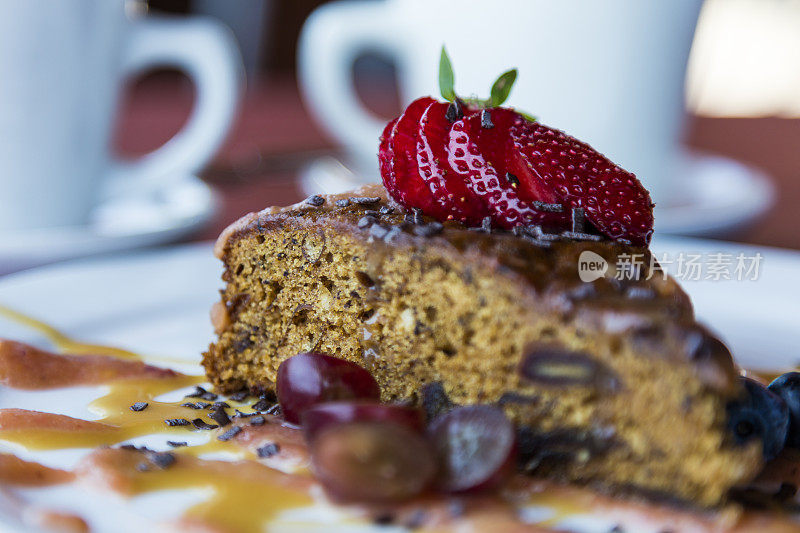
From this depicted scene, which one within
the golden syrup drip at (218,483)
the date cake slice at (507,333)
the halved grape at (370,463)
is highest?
the date cake slice at (507,333)

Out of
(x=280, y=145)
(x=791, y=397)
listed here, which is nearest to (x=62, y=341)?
(x=791, y=397)

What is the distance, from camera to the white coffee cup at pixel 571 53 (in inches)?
98.3

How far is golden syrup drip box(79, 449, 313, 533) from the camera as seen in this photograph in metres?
1.19

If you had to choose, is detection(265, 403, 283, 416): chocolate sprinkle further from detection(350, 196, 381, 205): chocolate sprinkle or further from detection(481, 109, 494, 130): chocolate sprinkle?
detection(481, 109, 494, 130): chocolate sprinkle

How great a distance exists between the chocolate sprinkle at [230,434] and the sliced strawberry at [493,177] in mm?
615

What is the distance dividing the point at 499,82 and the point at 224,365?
2.70ft

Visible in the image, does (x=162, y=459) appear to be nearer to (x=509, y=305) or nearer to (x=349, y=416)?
(x=349, y=416)

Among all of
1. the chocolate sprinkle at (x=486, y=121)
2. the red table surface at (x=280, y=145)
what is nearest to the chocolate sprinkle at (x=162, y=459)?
the chocolate sprinkle at (x=486, y=121)

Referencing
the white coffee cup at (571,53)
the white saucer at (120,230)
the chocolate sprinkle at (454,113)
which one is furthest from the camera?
the white coffee cup at (571,53)

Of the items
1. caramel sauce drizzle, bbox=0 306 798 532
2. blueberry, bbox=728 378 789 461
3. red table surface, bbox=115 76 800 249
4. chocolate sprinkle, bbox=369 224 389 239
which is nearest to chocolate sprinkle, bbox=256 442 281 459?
caramel sauce drizzle, bbox=0 306 798 532

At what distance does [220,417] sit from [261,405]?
128 millimetres

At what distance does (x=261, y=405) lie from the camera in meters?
1.64

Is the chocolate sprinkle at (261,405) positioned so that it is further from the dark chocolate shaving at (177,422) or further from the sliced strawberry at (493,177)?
the sliced strawberry at (493,177)

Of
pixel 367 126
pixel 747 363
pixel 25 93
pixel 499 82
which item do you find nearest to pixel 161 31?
pixel 25 93
